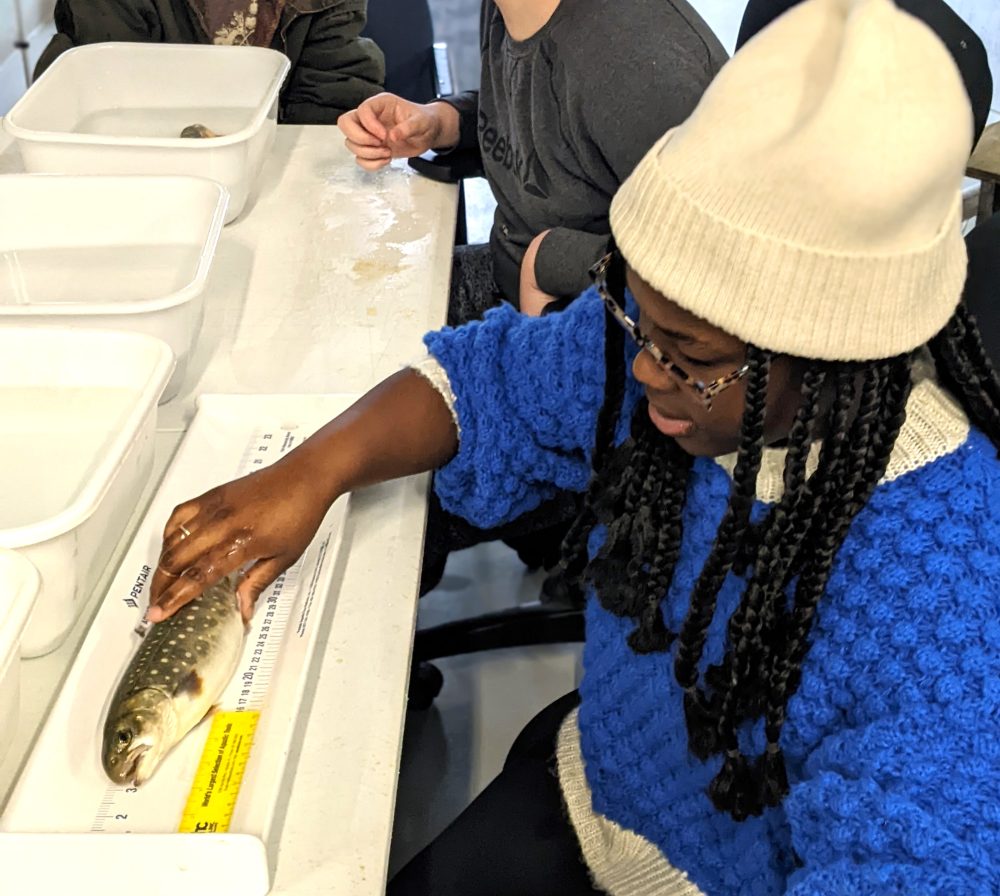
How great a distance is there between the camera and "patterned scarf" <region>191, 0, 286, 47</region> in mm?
1888

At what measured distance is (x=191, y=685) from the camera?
2.63 ft

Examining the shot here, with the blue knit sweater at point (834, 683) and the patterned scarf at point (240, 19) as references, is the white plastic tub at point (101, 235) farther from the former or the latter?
the patterned scarf at point (240, 19)

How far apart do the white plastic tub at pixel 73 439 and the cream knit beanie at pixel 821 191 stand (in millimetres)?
471

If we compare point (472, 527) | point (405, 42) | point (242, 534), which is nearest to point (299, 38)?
point (405, 42)

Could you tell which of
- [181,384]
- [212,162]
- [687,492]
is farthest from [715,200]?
[212,162]

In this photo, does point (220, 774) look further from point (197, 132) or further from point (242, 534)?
point (197, 132)

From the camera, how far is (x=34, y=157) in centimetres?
141

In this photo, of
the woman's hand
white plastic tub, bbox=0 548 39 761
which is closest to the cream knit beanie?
the woman's hand

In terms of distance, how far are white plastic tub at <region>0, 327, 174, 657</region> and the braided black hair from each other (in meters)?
0.40

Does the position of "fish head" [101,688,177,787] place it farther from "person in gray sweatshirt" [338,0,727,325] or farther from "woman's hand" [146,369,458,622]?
"person in gray sweatshirt" [338,0,727,325]

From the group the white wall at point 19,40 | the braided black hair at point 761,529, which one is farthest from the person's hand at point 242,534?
the white wall at point 19,40

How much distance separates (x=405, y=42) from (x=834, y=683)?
170 cm

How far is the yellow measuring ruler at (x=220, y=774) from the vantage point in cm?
75

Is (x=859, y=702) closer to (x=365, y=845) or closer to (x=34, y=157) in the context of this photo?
(x=365, y=845)
